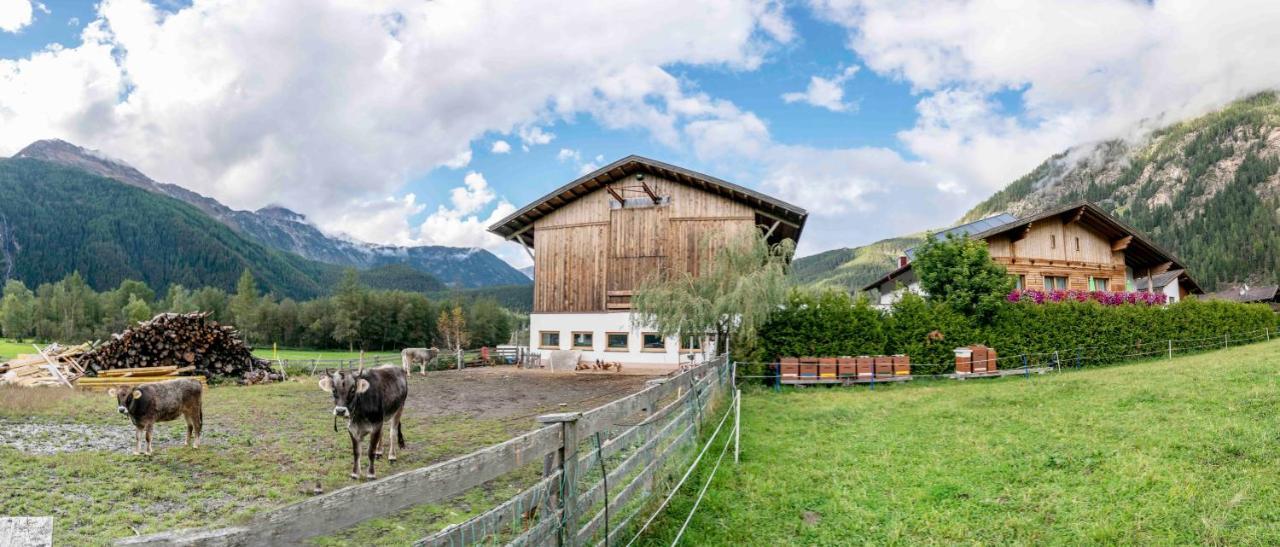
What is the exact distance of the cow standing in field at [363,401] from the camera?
27.4 feet

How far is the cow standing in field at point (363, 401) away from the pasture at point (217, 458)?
1.56 ft

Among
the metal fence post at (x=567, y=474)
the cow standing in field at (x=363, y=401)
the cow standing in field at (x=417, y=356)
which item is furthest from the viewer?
the cow standing in field at (x=417, y=356)

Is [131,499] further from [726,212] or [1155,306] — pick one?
[1155,306]

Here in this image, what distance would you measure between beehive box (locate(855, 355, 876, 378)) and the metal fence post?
16830 mm

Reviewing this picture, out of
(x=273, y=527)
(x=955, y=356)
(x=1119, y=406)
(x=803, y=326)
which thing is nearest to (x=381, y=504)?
(x=273, y=527)

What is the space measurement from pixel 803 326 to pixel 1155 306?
49.3 ft

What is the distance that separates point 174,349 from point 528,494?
24.8 meters

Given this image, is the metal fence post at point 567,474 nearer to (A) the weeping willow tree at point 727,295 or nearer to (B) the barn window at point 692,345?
(A) the weeping willow tree at point 727,295

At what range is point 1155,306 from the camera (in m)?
24.8

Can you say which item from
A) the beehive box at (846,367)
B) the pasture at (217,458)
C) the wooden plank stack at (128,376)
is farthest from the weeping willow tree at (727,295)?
the wooden plank stack at (128,376)

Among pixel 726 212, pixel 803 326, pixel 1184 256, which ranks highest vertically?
pixel 1184 256

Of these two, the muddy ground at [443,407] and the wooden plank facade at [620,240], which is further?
the wooden plank facade at [620,240]

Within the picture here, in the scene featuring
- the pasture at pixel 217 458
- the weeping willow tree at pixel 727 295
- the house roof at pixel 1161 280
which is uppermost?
the house roof at pixel 1161 280

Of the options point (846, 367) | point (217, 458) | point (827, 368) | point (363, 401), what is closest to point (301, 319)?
point (827, 368)
